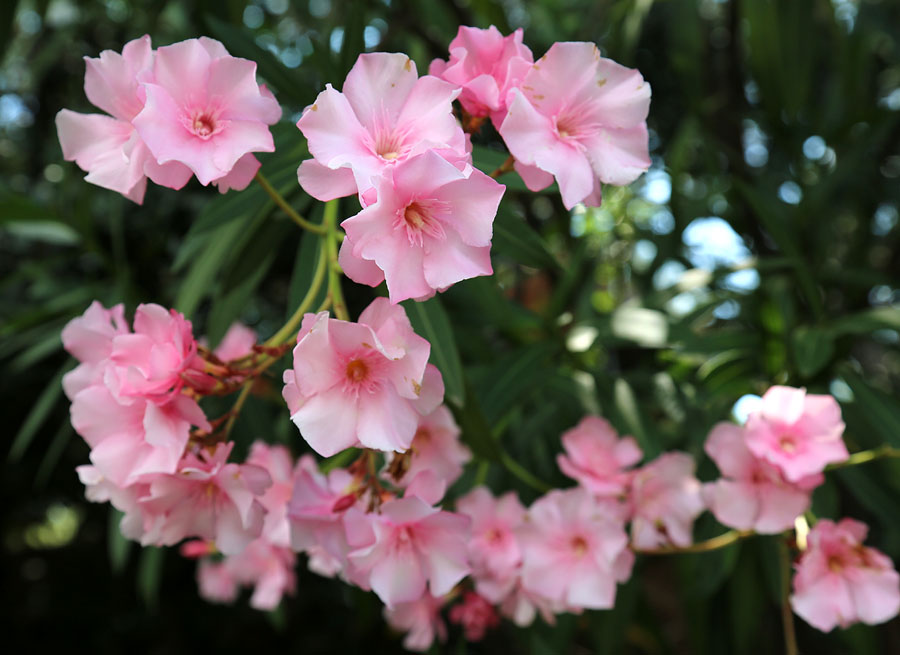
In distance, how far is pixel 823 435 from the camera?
0.79 meters

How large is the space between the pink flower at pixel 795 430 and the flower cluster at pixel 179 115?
0.55 metres

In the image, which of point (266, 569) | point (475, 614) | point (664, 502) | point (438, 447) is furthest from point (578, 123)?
point (266, 569)

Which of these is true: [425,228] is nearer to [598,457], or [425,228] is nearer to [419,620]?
[598,457]

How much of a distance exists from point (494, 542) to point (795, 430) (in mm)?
338

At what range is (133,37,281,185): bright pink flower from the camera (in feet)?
1.85

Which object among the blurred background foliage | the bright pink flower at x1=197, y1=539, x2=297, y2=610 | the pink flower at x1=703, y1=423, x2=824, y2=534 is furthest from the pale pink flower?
the pink flower at x1=703, y1=423, x2=824, y2=534

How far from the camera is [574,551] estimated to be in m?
0.82

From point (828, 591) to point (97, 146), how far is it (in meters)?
0.79

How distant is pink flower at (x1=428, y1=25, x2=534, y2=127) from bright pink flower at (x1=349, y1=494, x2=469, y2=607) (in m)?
0.31

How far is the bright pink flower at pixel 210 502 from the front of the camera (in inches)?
24.4

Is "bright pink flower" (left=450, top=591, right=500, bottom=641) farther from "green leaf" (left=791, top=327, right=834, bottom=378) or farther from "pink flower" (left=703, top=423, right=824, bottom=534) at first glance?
"green leaf" (left=791, top=327, right=834, bottom=378)

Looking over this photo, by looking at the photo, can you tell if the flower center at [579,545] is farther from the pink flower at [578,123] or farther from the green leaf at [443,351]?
the pink flower at [578,123]

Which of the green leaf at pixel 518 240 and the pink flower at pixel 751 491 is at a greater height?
the green leaf at pixel 518 240

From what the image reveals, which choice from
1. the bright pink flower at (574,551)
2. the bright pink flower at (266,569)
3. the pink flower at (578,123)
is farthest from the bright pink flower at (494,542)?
the pink flower at (578,123)
